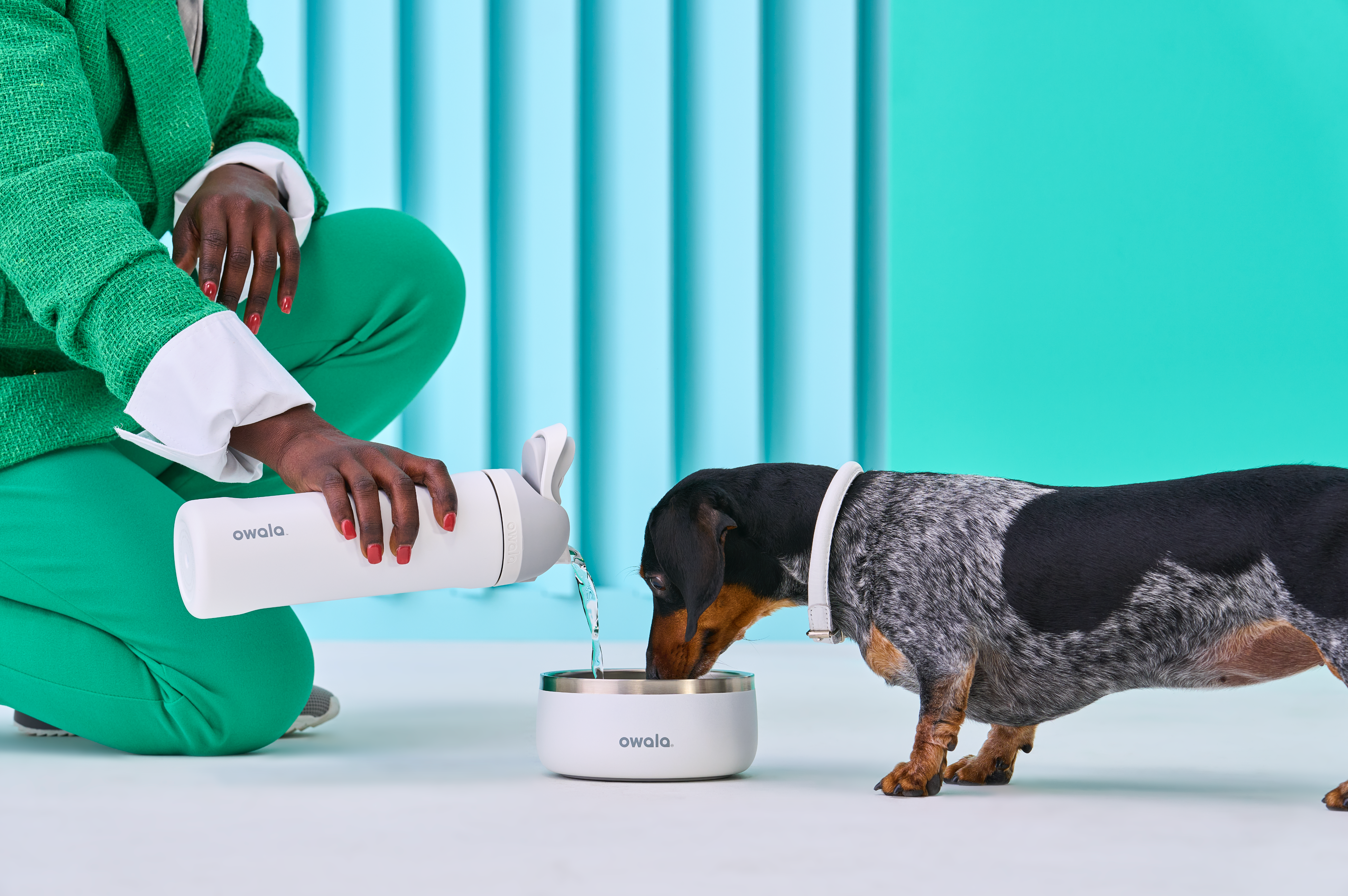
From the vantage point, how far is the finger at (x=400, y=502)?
1.12 meters

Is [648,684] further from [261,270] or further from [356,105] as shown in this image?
[356,105]

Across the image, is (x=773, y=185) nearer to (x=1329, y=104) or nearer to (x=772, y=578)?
(x=1329, y=104)

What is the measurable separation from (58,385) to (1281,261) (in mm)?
3298

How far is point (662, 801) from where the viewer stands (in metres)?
1.16

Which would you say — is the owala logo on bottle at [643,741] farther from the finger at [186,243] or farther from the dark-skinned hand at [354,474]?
the finger at [186,243]

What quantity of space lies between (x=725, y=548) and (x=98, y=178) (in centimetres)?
75

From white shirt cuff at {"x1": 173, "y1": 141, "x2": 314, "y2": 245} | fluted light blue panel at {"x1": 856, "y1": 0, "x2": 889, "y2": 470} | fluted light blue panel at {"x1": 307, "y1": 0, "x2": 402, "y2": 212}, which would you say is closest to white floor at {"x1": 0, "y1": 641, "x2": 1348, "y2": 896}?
white shirt cuff at {"x1": 173, "y1": 141, "x2": 314, "y2": 245}

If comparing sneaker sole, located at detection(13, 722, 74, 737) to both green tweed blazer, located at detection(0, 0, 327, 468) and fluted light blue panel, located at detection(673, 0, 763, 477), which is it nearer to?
green tweed blazer, located at detection(0, 0, 327, 468)

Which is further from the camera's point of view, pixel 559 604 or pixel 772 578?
pixel 559 604

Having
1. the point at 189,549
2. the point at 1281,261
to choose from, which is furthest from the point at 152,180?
the point at 1281,261

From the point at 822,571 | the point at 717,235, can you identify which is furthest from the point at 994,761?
the point at 717,235

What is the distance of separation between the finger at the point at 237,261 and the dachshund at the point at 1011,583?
56 centimetres

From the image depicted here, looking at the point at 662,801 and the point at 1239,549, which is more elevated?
the point at 1239,549

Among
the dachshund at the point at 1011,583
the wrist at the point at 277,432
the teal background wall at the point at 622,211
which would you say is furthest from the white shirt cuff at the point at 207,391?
A: the teal background wall at the point at 622,211
